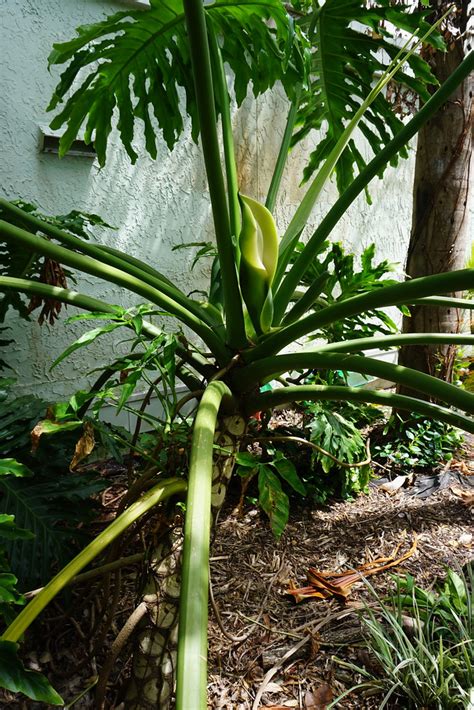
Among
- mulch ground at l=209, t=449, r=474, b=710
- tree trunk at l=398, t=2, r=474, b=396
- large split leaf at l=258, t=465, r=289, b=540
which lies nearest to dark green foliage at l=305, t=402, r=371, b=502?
mulch ground at l=209, t=449, r=474, b=710

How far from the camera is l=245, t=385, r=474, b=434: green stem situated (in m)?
1.12

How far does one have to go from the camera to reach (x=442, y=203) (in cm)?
248

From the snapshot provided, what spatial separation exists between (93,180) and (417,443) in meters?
1.91

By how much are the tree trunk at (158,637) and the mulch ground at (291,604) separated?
0.11 m

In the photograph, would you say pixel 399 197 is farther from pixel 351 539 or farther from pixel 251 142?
pixel 351 539

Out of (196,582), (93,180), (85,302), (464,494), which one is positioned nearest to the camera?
(196,582)

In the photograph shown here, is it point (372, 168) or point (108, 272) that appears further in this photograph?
point (372, 168)

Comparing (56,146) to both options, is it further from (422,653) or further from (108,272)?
(422,653)

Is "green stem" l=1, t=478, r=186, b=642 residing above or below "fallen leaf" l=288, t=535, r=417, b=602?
above

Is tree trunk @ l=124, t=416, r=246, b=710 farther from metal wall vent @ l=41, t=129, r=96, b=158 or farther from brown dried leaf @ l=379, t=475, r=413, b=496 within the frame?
metal wall vent @ l=41, t=129, r=96, b=158

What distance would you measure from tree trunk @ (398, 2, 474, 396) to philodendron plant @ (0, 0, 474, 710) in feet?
2.07

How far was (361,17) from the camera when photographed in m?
1.71

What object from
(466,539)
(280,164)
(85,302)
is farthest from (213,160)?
(466,539)

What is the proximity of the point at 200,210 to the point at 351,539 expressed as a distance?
1813 mm
